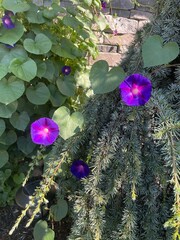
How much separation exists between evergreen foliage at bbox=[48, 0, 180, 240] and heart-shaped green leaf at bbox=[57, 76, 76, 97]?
2.05 feet

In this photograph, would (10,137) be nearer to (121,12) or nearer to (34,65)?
(34,65)

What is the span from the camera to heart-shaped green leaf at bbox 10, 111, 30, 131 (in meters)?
1.49

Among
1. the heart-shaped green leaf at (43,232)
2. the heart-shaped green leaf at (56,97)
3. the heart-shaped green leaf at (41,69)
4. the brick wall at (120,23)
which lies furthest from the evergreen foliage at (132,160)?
the brick wall at (120,23)

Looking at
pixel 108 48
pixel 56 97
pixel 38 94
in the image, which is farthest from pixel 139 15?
pixel 38 94

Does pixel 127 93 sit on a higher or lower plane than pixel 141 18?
higher

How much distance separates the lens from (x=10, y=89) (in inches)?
52.8

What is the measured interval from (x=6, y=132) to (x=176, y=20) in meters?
1.00

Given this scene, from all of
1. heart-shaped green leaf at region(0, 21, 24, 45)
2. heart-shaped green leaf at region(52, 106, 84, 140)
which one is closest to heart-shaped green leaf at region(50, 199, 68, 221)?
heart-shaped green leaf at region(52, 106, 84, 140)

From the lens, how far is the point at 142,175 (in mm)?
870

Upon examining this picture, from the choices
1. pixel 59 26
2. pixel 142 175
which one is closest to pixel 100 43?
pixel 59 26

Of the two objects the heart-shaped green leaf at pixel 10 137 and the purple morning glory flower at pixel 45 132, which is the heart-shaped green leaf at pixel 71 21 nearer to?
the heart-shaped green leaf at pixel 10 137

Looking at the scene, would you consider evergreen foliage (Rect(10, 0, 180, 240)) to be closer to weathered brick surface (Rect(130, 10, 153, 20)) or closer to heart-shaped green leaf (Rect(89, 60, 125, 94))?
heart-shaped green leaf (Rect(89, 60, 125, 94))

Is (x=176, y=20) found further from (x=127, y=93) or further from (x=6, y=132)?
(x=6, y=132)

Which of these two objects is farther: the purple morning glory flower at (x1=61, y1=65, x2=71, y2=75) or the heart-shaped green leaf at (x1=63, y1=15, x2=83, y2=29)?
the purple morning glory flower at (x1=61, y1=65, x2=71, y2=75)
